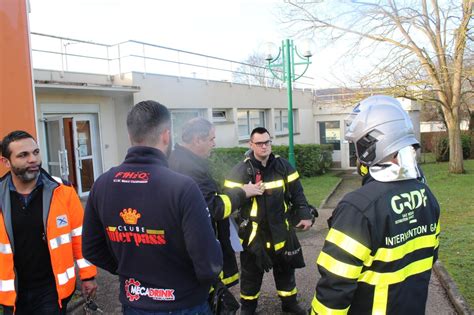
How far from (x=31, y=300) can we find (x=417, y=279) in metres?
2.42

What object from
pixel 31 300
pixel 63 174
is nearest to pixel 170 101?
pixel 63 174

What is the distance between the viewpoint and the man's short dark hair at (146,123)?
2051mm

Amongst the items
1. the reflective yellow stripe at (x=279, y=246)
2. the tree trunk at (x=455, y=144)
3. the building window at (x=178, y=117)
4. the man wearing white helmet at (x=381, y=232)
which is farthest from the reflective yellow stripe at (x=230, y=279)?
the tree trunk at (x=455, y=144)

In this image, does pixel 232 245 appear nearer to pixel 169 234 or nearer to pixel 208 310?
pixel 208 310

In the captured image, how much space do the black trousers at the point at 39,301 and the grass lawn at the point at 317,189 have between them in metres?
7.72

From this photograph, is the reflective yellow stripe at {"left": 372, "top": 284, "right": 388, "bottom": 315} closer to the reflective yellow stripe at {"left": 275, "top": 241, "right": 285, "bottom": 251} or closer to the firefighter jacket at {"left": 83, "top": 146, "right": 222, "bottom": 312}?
the firefighter jacket at {"left": 83, "top": 146, "right": 222, "bottom": 312}

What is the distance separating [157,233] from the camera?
6.37 feet

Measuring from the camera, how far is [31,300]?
268 cm

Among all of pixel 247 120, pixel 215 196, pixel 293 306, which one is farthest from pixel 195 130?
pixel 247 120

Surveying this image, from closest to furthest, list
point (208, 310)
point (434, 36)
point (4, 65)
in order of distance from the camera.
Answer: point (208, 310) < point (4, 65) < point (434, 36)

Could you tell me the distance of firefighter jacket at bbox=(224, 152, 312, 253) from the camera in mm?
3867

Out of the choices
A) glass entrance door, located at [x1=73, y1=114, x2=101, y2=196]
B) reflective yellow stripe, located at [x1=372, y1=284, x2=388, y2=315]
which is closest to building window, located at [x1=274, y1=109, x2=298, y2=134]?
glass entrance door, located at [x1=73, y1=114, x2=101, y2=196]

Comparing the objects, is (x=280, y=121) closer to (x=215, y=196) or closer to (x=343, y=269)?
(x=215, y=196)

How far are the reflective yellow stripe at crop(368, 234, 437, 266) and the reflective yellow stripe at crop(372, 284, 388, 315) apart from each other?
0.43 ft
